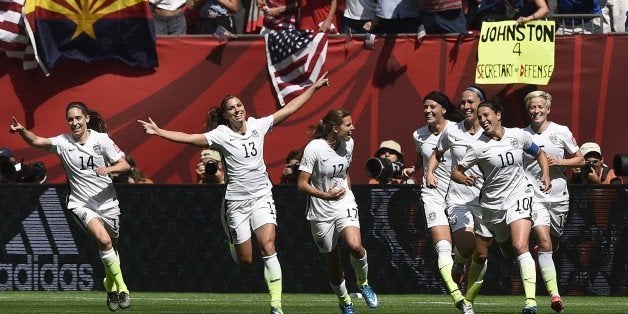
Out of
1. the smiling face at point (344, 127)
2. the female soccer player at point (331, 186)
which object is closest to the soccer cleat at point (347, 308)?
the female soccer player at point (331, 186)

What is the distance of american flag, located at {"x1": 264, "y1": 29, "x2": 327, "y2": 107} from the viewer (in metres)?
20.4

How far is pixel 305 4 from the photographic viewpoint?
2091cm

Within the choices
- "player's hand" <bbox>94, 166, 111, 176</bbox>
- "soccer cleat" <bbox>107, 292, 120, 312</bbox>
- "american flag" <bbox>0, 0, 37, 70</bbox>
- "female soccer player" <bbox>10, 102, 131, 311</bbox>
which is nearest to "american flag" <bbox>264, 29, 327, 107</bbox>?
"american flag" <bbox>0, 0, 37, 70</bbox>

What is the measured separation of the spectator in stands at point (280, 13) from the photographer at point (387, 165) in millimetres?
2347

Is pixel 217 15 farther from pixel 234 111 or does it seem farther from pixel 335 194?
pixel 335 194

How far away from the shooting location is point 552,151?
16.3m

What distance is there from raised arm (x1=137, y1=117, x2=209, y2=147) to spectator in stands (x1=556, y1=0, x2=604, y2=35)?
23.5ft

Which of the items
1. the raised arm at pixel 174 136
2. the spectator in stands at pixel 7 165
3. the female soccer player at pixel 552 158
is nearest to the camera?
the raised arm at pixel 174 136

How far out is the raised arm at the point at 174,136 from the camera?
45.5 ft

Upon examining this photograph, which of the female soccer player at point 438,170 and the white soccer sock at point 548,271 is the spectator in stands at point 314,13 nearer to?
the female soccer player at point 438,170

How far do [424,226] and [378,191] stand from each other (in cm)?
71

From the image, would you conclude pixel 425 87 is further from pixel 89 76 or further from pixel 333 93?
pixel 89 76

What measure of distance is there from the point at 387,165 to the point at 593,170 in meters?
2.89

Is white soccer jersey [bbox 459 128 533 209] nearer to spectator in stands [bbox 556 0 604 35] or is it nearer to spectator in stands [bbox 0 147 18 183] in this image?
spectator in stands [bbox 556 0 604 35]
